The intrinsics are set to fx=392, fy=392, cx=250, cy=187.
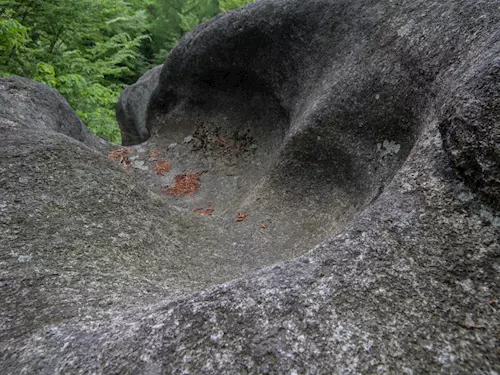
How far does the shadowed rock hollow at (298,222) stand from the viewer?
152cm

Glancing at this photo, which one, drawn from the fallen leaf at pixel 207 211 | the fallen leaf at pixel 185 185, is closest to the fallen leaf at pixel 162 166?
the fallen leaf at pixel 185 185

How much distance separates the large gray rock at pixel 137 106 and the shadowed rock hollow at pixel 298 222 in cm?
372

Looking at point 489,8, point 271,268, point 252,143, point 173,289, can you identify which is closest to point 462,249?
point 271,268

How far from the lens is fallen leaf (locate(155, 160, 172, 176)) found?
5.30 m

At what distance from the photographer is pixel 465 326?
1.49 metres

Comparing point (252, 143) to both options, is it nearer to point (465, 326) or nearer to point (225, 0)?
point (465, 326)

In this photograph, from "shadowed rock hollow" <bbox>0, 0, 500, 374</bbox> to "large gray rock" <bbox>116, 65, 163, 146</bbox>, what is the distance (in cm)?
372

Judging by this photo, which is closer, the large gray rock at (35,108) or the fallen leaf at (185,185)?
the large gray rock at (35,108)

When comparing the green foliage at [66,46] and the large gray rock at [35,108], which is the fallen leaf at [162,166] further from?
the green foliage at [66,46]

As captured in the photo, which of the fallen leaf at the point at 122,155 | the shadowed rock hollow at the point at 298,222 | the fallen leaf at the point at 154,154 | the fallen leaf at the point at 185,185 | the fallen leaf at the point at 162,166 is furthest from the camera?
the fallen leaf at the point at 154,154

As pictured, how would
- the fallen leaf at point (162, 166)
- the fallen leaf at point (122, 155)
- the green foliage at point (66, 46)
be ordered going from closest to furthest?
the fallen leaf at point (162, 166) < the fallen leaf at point (122, 155) < the green foliage at point (66, 46)

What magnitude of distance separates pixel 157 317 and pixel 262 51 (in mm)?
3806

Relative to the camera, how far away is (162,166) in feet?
17.6

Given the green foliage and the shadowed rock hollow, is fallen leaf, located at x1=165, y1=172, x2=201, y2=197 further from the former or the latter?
the green foliage
